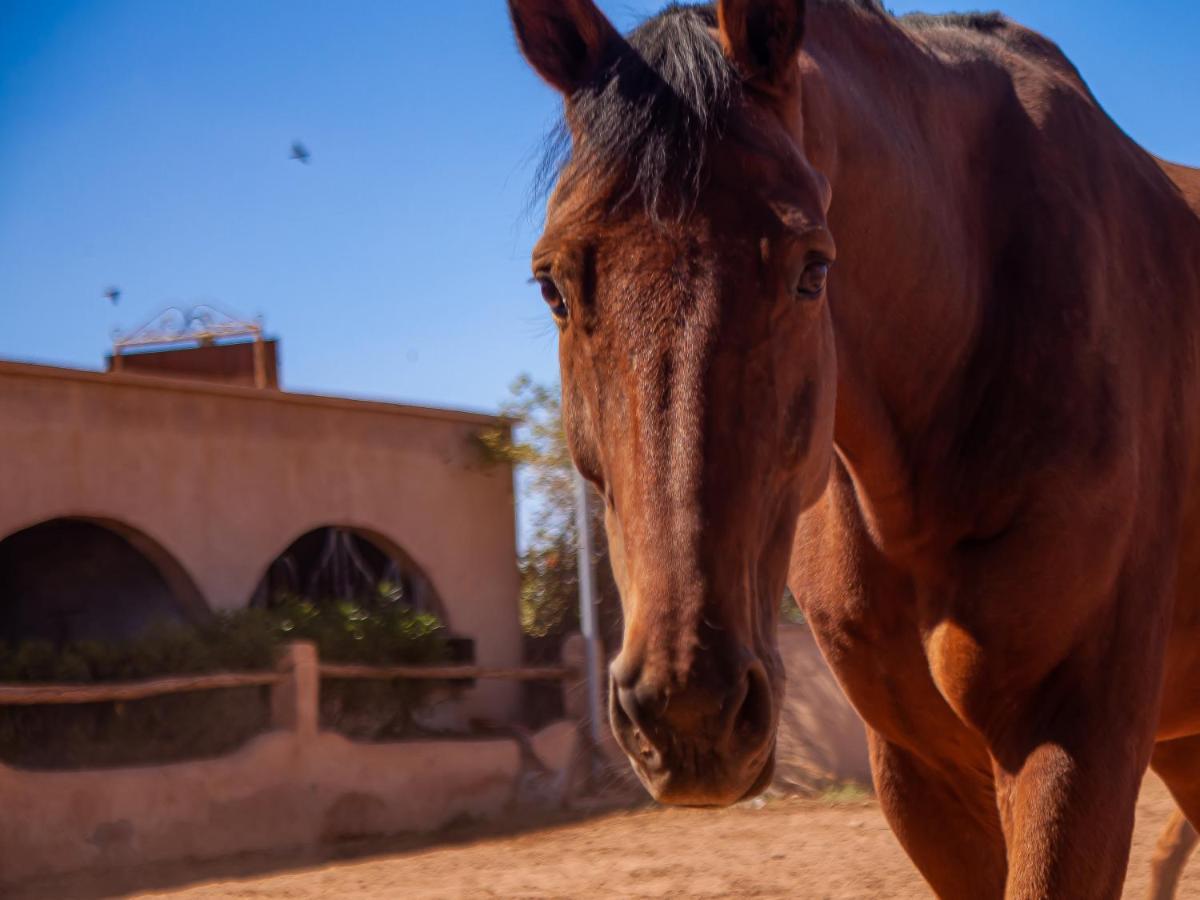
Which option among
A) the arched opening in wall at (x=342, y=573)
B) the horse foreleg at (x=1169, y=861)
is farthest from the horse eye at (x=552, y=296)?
the arched opening in wall at (x=342, y=573)

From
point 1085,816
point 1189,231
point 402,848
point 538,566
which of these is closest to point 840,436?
point 1085,816

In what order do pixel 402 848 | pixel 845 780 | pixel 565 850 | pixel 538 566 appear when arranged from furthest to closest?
pixel 538 566 < pixel 845 780 < pixel 402 848 < pixel 565 850

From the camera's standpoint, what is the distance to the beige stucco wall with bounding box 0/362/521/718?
34.4 ft

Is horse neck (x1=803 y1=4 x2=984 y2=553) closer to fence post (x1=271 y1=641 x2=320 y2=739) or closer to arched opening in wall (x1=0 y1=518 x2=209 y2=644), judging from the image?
fence post (x1=271 y1=641 x2=320 y2=739)

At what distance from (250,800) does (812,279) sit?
321 inches

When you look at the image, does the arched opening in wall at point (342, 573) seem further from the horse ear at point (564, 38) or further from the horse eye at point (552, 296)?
the horse eye at point (552, 296)

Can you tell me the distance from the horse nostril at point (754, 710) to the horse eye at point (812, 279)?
2.04ft

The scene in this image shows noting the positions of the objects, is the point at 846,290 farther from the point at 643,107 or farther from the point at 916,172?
the point at 643,107

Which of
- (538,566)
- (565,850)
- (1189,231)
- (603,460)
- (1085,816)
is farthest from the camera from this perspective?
(538,566)

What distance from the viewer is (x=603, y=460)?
2.19 metres

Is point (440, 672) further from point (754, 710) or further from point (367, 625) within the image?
point (754, 710)

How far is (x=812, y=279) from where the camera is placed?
7.34ft

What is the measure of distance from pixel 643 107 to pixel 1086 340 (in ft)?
3.73

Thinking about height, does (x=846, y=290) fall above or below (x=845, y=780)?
above
